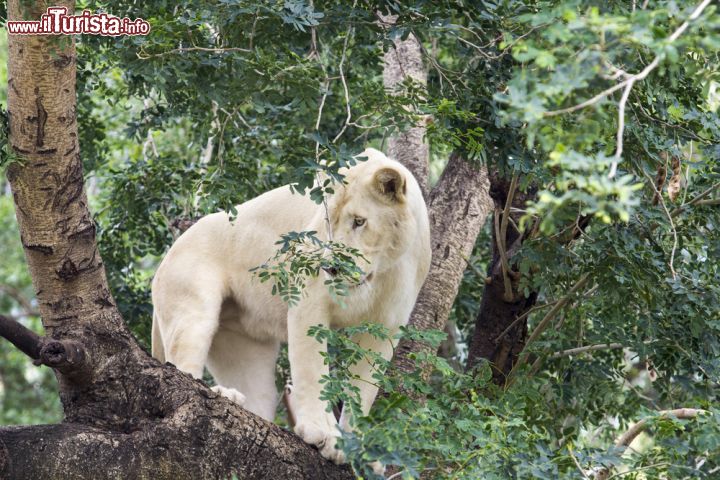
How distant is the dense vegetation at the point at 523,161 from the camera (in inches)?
105

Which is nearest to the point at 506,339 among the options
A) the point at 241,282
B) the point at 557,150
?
the point at 241,282

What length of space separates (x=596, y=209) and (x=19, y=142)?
7.62 ft

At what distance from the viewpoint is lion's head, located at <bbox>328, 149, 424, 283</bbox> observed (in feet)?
15.6

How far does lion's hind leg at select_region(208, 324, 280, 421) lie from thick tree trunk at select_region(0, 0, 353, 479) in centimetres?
161

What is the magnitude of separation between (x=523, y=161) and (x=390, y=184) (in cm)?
71

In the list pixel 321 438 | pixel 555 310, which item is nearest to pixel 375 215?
pixel 321 438

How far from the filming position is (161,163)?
641cm

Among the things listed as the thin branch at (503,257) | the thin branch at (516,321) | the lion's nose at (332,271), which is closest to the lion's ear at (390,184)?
the lion's nose at (332,271)

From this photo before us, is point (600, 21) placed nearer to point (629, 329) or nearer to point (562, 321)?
point (629, 329)

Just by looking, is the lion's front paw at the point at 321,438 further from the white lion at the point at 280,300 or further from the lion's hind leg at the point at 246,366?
the lion's hind leg at the point at 246,366

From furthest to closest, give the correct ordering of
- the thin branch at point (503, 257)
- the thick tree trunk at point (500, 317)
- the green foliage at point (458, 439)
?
the thick tree trunk at point (500, 317) → the thin branch at point (503, 257) → the green foliage at point (458, 439)

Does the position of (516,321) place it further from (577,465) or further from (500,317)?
(577,465)

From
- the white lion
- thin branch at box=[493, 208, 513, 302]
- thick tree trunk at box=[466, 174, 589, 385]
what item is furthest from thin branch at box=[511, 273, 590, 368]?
the white lion

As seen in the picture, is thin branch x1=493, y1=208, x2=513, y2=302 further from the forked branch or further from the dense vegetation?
the forked branch
